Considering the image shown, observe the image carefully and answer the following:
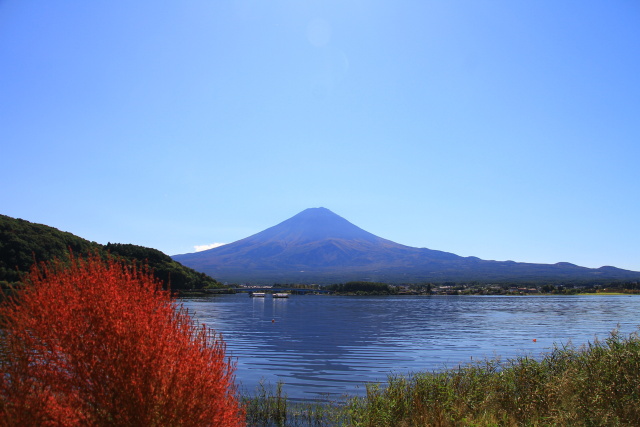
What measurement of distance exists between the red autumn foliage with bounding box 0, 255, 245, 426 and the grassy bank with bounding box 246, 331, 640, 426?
6681 millimetres

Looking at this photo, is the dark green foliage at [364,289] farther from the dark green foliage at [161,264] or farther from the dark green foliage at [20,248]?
the dark green foliage at [20,248]

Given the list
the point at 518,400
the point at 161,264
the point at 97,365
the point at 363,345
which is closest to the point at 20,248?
the point at 363,345

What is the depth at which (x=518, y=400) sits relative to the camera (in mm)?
13484

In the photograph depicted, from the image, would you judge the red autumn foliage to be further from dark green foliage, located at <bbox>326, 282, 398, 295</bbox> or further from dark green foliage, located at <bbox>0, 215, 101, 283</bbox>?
dark green foliage, located at <bbox>326, 282, 398, 295</bbox>

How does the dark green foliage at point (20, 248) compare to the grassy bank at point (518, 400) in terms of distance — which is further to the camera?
the dark green foliage at point (20, 248)

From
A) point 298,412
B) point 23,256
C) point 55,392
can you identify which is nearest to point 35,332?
point 55,392

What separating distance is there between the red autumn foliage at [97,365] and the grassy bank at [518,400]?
668cm

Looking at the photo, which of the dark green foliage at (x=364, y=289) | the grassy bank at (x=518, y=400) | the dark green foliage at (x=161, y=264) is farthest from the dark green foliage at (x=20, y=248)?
the dark green foliage at (x=364, y=289)

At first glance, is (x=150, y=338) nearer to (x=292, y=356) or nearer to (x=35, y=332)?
(x=35, y=332)

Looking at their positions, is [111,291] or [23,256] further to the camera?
[23,256]

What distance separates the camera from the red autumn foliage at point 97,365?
23.0 ft

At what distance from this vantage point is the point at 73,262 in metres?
8.48

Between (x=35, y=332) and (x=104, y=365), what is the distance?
134 cm

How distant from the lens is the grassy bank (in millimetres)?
12016
